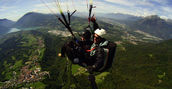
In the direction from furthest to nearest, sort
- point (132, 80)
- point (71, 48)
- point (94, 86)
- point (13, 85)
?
point (132, 80) → point (13, 85) → point (71, 48) → point (94, 86)

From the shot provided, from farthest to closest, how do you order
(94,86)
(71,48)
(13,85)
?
(13,85)
(71,48)
(94,86)

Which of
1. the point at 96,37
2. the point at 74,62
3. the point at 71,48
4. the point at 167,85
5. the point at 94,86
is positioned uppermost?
the point at 96,37

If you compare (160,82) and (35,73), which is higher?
(35,73)

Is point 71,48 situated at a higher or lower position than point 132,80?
higher

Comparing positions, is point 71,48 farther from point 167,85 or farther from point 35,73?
point 167,85

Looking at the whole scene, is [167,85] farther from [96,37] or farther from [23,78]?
[96,37]

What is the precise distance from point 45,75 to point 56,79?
71.7 feet

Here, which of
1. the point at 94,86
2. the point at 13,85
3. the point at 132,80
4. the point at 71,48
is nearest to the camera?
the point at 94,86

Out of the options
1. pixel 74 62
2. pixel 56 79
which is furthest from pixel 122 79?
pixel 74 62

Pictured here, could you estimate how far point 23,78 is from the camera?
614ft

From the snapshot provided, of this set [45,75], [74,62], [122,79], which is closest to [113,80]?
[122,79]

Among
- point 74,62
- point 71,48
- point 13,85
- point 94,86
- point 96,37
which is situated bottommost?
point 13,85

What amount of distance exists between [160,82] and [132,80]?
1859 inches

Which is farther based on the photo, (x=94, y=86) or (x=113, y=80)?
(x=113, y=80)
